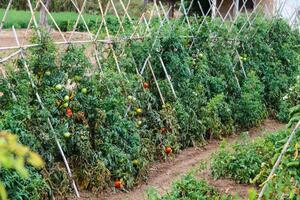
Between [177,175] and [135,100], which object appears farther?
[135,100]

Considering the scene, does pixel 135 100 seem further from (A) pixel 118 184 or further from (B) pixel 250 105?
(B) pixel 250 105

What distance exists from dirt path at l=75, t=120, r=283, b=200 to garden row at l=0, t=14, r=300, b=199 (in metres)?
0.11

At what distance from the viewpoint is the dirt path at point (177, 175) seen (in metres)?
5.35

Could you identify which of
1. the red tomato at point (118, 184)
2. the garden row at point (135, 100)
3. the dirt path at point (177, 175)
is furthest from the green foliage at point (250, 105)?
the red tomato at point (118, 184)

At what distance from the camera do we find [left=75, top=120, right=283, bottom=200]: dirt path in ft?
17.5

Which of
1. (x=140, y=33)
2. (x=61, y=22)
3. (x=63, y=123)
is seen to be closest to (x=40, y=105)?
(x=63, y=123)

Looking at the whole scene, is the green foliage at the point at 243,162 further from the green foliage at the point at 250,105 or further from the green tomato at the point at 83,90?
the green foliage at the point at 250,105

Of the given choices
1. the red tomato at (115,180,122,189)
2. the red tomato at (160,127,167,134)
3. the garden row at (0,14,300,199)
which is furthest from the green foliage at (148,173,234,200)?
the red tomato at (160,127,167,134)

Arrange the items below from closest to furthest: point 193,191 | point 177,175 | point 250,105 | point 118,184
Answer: point 193,191 → point 118,184 → point 177,175 → point 250,105

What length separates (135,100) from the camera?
20.4 ft

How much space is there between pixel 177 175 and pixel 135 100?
102cm

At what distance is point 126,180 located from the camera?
559cm

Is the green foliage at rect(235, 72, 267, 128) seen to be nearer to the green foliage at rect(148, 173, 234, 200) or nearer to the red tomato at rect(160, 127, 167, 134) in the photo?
the red tomato at rect(160, 127, 167, 134)

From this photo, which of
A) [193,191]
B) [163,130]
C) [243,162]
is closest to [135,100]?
[163,130]
